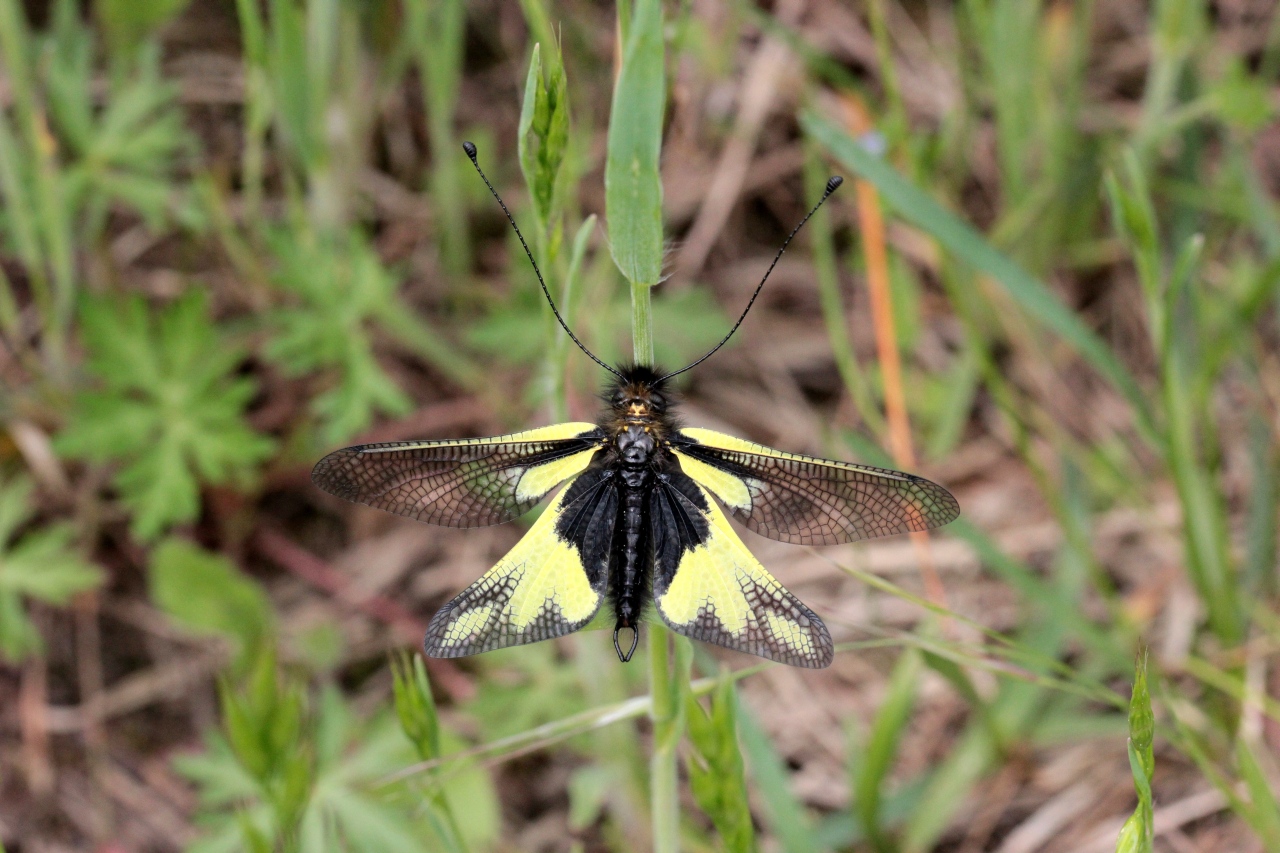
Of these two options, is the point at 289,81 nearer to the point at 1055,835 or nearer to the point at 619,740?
the point at 619,740

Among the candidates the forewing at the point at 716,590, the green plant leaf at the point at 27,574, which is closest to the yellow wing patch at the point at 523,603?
the forewing at the point at 716,590

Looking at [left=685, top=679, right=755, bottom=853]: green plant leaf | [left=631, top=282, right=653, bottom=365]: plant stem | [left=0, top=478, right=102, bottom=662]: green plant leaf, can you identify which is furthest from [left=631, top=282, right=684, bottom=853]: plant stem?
[left=0, top=478, right=102, bottom=662]: green plant leaf

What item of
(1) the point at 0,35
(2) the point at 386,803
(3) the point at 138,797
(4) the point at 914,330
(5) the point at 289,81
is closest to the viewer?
(2) the point at 386,803

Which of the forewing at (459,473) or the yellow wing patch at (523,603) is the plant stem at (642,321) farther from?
the yellow wing patch at (523,603)

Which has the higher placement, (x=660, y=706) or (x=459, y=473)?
(x=459, y=473)

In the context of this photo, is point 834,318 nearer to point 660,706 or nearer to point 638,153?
point 660,706

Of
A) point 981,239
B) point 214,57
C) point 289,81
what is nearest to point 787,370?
point 981,239

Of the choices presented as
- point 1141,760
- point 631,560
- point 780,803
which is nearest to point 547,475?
point 631,560
